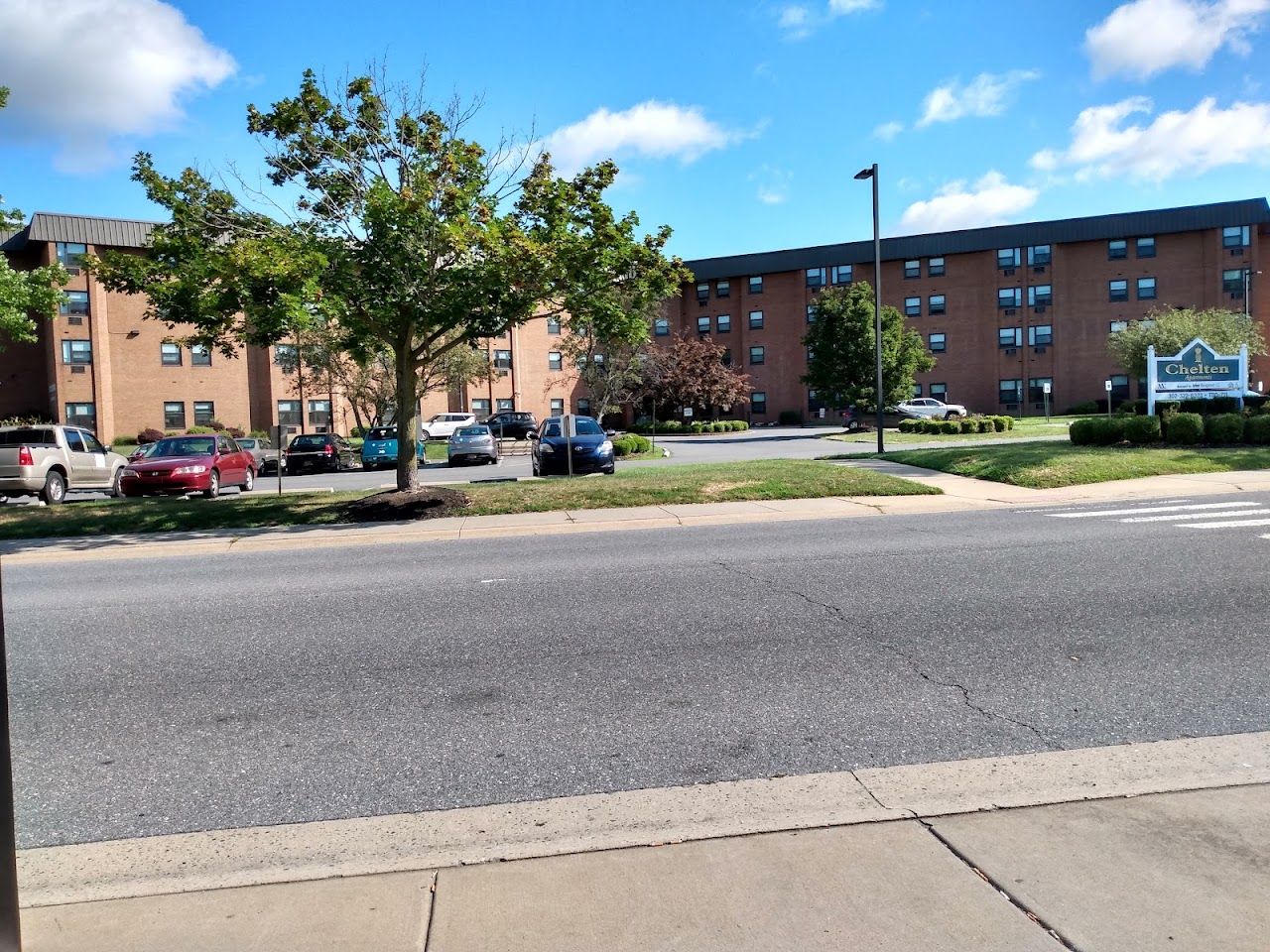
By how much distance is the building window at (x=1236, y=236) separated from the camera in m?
53.7

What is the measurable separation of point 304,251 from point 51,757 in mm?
9847

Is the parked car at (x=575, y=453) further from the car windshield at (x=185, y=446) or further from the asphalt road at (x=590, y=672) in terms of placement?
the asphalt road at (x=590, y=672)

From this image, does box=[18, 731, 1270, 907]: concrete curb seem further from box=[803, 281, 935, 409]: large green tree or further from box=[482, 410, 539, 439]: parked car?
box=[482, 410, 539, 439]: parked car

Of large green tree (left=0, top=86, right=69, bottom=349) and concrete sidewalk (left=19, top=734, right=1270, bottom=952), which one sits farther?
large green tree (left=0, top=86, right=69, bottom=349)

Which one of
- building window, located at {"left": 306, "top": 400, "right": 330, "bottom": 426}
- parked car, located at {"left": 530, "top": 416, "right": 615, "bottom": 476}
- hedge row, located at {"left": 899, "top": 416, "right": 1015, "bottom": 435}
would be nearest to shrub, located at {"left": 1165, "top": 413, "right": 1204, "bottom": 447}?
parked car, located at {"left": 530, "top": 416, "right": 615, "bottom": 476}

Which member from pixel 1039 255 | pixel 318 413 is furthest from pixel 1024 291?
pixel 318 413

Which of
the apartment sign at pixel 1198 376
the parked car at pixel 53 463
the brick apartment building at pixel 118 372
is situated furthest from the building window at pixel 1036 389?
the parked car at pixel 53 463

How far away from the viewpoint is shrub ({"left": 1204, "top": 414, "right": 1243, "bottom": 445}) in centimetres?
2042

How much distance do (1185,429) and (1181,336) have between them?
2278 centimetres

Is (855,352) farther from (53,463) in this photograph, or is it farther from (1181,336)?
(53,463)

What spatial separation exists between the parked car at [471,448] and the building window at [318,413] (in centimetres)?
2148

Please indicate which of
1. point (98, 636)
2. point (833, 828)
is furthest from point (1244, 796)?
point (98, 636)

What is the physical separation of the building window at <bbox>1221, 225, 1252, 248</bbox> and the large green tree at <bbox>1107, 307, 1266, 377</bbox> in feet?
36.8

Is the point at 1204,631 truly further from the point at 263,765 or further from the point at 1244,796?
the point at 263,765
